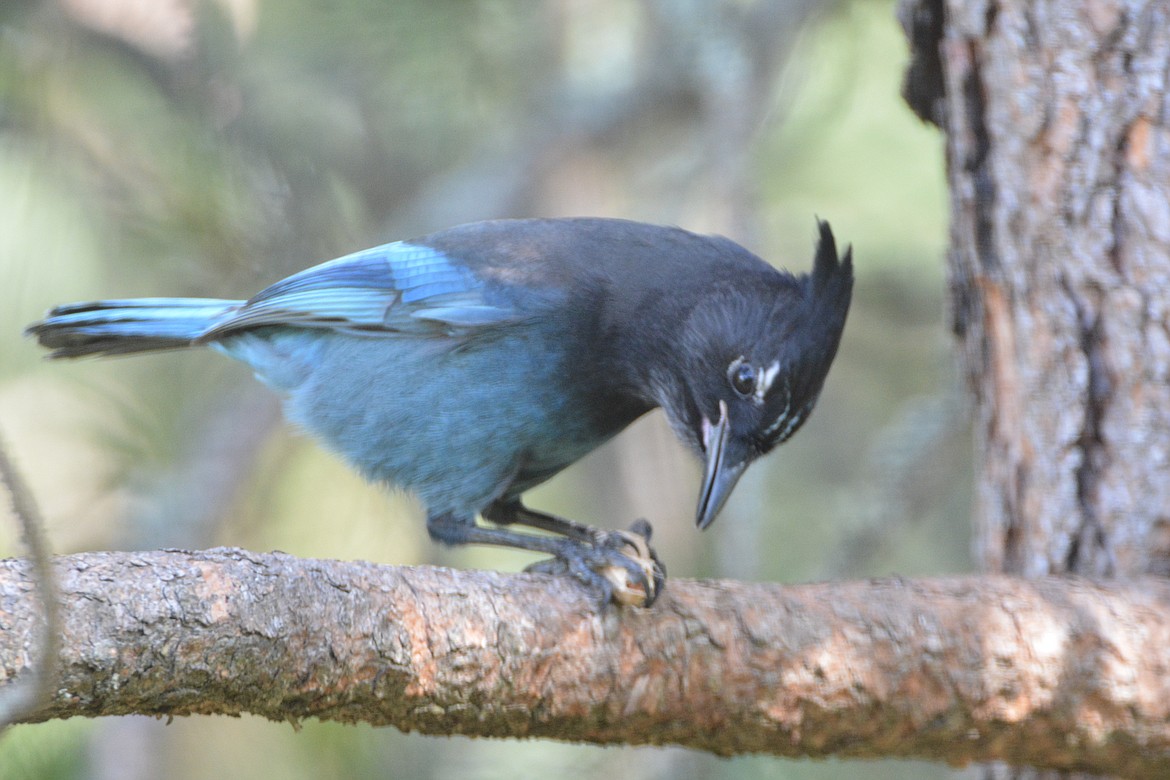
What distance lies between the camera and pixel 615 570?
2.42 meters

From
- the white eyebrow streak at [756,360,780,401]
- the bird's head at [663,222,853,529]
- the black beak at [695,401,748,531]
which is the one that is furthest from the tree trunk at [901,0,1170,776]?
the black beak at [695,401,748,531]

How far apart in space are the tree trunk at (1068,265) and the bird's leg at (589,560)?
1038 millimetres

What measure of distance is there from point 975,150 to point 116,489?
253cm

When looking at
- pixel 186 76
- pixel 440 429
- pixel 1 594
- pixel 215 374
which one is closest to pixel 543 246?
pixel 440 429

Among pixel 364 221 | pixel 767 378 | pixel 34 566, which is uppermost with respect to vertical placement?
pixel 364 221

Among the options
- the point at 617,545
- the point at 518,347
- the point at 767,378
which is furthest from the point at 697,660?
the point at 518,347

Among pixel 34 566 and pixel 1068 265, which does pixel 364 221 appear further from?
pixel 34 566

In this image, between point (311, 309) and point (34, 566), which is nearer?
point (34, 566)

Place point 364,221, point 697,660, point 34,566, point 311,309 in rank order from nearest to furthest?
point 34,566 → point 697,660 → point 311,309 → point 364,221

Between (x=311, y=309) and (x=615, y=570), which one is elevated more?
(x=311, y=309)

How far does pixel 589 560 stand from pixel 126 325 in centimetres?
164

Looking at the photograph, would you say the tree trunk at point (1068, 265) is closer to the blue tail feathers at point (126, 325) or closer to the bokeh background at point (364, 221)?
the bokeh background at point (364, 221)

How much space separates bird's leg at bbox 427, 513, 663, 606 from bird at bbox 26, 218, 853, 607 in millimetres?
10

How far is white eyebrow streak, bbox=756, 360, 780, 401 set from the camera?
2.93 metres
